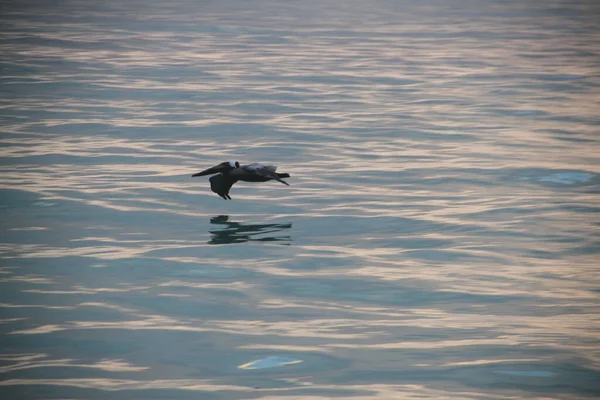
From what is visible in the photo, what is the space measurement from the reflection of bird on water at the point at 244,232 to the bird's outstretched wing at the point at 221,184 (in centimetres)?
56

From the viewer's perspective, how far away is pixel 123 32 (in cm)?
4072

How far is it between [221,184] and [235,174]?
40 cm

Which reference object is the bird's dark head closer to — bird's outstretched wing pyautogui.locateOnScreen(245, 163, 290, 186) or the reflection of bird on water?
bird's outstretched wing pyautogui.locateOnScreen(245, 163, 290, 186)

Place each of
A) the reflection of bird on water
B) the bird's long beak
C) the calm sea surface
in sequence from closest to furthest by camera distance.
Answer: the calm sea surface < the reflection of bird on water < the bird's long beak

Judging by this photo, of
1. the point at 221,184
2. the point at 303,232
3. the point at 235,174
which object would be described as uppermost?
the point at 235,174

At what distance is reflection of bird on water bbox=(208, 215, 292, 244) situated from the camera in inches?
567

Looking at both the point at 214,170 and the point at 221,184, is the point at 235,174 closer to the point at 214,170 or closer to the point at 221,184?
the point at 214,170

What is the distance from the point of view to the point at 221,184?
15766mm

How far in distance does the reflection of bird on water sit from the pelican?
57 centimetres

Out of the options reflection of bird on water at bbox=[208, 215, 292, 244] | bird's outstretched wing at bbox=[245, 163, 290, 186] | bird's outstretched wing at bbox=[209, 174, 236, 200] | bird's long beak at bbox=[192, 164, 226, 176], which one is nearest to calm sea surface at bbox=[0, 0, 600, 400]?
reflection of bird on water at bbox=[208, 215, 292, 244]

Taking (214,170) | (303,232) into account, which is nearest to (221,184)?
(214,170)

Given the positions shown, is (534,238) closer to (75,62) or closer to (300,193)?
(300,193)

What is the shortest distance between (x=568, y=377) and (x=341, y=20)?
1440 inches

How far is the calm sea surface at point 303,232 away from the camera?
1018 centimetres
